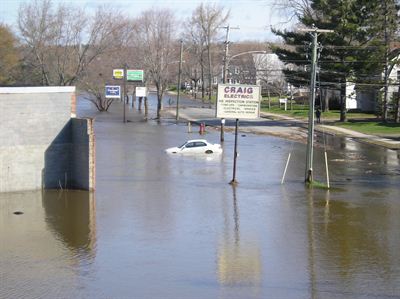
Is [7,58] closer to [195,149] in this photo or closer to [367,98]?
[367,98]

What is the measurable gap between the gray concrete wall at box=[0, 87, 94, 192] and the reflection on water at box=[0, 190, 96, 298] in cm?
77

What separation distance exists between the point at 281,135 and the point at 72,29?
100ft

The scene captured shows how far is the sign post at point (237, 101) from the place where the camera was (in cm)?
2867

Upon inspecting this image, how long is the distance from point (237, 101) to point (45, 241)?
13211 millimetres

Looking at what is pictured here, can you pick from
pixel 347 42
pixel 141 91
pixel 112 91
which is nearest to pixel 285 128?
pixel 347 42

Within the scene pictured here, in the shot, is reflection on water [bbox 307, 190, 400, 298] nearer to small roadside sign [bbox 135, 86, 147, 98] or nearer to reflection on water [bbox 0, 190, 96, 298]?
reflection on water [bbox 0, 190, 96, 298]

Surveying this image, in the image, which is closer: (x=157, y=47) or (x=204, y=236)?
(x=204, y=236)

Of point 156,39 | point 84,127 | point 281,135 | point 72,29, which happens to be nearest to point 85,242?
point 84,127

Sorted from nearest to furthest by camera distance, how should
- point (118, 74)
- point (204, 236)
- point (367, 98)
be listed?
point (204, 236) < point (118, 74) < point (367, 98)

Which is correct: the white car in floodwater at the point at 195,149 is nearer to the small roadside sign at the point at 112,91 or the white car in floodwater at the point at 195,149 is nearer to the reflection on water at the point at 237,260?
the reflection on water at the point at 237,260

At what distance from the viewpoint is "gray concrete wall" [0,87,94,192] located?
981 inches

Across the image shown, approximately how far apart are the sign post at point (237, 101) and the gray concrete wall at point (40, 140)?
6.45 meters

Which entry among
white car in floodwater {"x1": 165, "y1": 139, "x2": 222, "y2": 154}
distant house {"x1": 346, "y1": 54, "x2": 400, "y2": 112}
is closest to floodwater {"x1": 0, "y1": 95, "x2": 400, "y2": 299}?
white car in floodwater {"x1": 165, "y1": 139, "x2": 222, "y2": 154}

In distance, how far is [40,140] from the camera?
84.5ft
